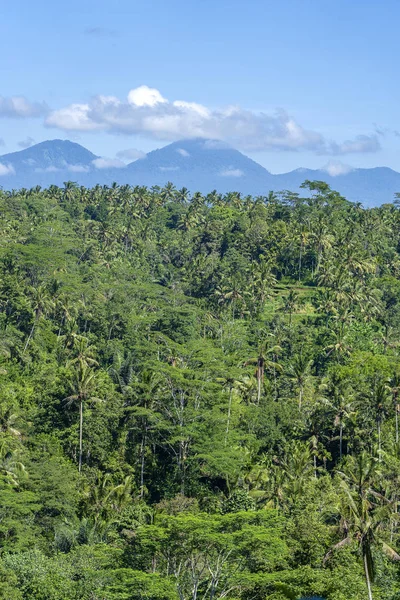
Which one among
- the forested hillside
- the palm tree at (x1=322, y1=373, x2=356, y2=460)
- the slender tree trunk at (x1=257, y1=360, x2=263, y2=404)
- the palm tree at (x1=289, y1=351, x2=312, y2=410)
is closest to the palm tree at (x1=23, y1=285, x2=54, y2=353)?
the forested hillside

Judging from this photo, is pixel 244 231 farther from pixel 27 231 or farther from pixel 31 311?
pixel 31 311

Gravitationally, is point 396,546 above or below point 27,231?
below

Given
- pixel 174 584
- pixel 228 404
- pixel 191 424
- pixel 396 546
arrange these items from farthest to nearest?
pixel 228 404 < pixel 191 424 < pixel 396 546 < pixel 174 584

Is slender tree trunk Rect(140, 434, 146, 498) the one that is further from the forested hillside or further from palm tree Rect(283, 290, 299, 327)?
palm tree Rect(283, 290, 299, 327)

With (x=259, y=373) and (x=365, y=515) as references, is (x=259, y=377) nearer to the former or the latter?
(x=259, y=373)

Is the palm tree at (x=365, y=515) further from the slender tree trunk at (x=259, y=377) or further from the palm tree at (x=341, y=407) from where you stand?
the slender tree trunk at (x=259, y=377)

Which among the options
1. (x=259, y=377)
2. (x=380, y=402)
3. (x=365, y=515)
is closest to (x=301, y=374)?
(x=259, y=377)

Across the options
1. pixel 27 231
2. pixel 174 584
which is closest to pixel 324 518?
pixel 174 584

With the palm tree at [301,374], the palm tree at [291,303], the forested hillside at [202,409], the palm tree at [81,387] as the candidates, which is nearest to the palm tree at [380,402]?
the forested hillside at [202,409]
